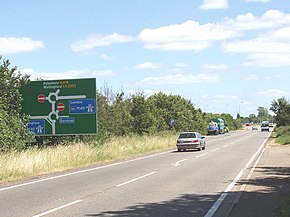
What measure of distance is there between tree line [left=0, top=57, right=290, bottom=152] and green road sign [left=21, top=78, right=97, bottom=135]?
0.67 metres

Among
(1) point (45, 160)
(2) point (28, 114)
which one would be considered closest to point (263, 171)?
(1) point (45, 160)

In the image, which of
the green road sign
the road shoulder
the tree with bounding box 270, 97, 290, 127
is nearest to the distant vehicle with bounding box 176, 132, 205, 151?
the green road sign

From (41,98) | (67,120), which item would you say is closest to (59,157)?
(67,120)

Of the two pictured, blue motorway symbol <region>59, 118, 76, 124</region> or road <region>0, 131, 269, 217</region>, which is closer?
road <region>0, 131, 269, 217</region>

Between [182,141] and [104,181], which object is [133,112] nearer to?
[182,141]

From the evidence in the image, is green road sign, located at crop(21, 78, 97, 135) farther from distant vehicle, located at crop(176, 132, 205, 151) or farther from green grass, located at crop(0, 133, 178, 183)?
distant vehicle, located at crop(176, 132, 205, 151)

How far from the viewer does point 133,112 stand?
50531 millimetres

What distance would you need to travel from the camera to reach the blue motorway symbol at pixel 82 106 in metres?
29.1

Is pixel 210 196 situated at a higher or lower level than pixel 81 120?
lower

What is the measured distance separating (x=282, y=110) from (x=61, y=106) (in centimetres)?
5281

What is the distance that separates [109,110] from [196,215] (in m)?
28.8

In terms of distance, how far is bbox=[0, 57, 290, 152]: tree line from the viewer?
2641 centimetres

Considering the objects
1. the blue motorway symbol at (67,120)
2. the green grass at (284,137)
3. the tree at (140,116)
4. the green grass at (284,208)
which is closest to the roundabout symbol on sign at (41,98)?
→ the blue motorway symbol at (67,120)

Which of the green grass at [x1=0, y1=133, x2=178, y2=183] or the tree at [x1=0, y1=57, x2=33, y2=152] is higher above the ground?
the tree at [x1=0, y1=57, x2=33, y2=152]
